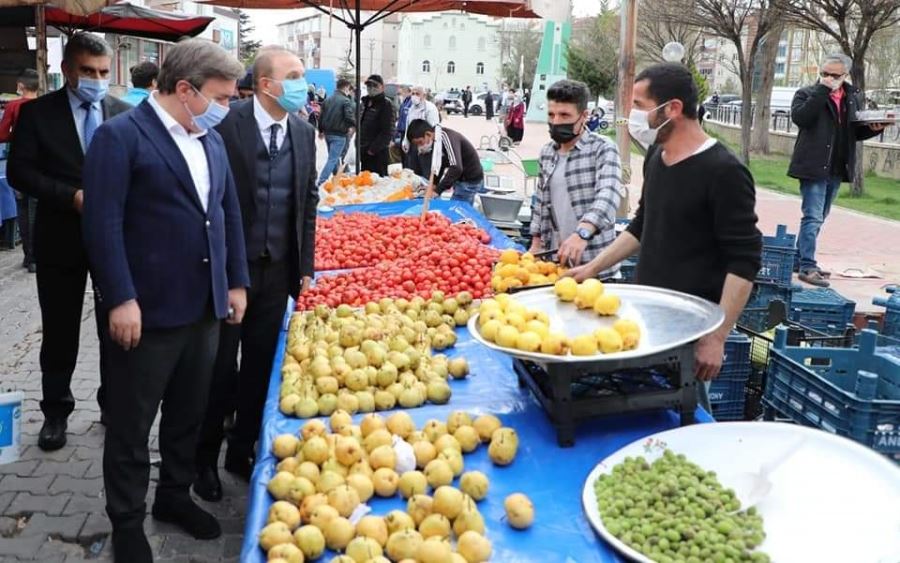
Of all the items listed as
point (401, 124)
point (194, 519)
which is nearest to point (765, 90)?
point (401, 124)

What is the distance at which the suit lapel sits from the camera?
303 centimetres

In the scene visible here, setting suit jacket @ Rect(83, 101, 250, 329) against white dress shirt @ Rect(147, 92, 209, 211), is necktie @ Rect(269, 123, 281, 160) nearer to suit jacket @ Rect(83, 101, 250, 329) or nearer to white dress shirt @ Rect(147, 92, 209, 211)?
suit jacket @ Rect(83, 101, 250, 329)

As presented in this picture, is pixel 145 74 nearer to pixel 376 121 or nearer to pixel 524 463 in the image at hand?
pixel 376 121

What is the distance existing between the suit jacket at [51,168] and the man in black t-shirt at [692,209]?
2.82 m

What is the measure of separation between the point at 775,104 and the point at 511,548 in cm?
5137

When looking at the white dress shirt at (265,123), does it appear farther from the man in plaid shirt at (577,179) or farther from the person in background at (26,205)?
the person in background at (26,205)

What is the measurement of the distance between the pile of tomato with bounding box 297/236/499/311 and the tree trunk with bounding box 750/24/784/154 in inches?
733

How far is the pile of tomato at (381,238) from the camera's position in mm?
6250

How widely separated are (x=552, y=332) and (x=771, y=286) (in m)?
3.57

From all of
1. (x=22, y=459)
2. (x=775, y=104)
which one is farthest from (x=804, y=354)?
(x=775, y=104)

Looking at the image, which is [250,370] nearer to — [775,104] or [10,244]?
[10,244]

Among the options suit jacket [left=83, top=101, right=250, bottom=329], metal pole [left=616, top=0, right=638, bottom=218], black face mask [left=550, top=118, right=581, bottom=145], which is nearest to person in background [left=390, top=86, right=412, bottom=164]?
metal pole [left=616, top=0, right=638, bottom=218]

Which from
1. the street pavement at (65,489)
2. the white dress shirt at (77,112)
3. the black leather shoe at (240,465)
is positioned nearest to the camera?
the street pavement at (65,489)

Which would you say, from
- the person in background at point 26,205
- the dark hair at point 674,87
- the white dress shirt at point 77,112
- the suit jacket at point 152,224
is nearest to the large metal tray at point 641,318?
the dark hair at point 674,87
